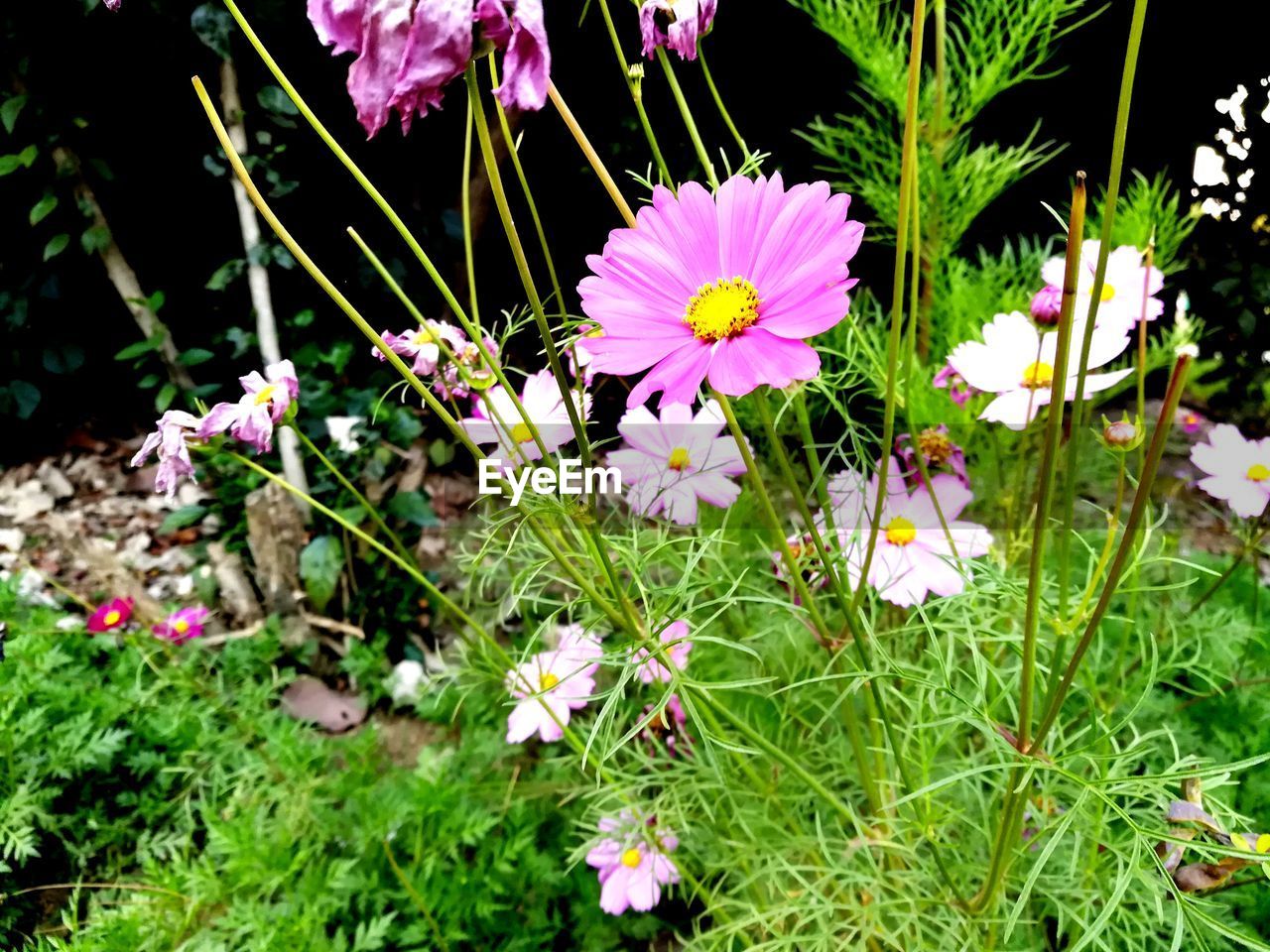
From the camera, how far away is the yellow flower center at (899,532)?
0.65 meters

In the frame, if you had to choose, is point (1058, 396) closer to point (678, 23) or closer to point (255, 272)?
point (678, 23)

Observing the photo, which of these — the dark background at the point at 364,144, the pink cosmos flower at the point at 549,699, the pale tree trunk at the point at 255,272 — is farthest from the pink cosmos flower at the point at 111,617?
the pink cosmos flower at the point at 549,699

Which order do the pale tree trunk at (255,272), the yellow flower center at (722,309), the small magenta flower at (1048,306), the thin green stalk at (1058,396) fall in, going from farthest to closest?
1. the pale tree trunk at (255,272)
2. the small magenta flower at (1048,306)
3. the yellow flower center at (722,309)
4. the thin green stalk at (1058,396)

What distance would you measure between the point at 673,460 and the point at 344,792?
67 centimetres

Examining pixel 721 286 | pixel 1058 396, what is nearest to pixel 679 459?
pixel 721 286

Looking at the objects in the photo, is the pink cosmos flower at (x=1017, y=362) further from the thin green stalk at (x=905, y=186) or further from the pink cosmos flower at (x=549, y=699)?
the pink cosmos flower at (x=549, y=699)

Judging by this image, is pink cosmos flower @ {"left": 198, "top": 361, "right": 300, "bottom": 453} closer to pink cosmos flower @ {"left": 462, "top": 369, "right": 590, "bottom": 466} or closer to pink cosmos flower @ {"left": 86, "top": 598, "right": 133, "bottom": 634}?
pink cosmos flower @ {"left": 462, "top": 369, "right": 590, "bottom": 466}

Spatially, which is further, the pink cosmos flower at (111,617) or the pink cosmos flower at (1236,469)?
the pink cosmos flower at (111,617)

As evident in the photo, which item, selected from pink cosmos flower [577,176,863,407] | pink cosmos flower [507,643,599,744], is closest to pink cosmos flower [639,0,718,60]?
pink cosmos flower [577,176,863,407]

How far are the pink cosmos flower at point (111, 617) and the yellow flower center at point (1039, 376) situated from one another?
107 cm

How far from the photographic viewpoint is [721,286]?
39 cm

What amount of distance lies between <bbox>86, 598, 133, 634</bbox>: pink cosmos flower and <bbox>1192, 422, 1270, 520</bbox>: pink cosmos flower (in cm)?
122

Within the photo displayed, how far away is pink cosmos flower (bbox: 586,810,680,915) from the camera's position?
77cm

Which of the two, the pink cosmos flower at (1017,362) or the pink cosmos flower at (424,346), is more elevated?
the pink cosmos flower at (424,346)
